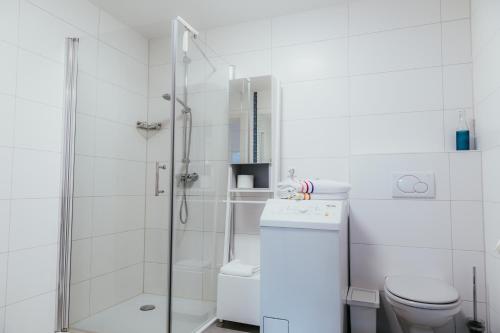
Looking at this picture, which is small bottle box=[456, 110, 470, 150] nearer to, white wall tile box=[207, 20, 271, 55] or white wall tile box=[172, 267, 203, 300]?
white wall tile box=[207, 20, 271, 55]

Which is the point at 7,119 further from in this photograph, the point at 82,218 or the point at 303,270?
the point at 303,270

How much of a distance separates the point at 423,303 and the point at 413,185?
0.76 meters

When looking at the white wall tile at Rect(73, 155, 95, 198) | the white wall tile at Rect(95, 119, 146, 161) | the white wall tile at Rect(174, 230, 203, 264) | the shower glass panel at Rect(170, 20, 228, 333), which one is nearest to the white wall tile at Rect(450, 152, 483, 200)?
the shower glass panel at Rect(170, 20, 228, 333)

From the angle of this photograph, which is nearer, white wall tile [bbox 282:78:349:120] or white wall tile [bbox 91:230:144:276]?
white wall tile [bbox 91:230:144:276]

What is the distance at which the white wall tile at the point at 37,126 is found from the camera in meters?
1.80

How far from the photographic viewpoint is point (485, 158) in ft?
6.09

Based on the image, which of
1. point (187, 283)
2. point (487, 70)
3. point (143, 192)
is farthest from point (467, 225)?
point (143, 192)

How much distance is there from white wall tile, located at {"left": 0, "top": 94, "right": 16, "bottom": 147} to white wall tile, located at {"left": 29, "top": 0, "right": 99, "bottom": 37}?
0.63m

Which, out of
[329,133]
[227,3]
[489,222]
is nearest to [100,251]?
[329,133]

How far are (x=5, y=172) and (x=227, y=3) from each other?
182 centimetres

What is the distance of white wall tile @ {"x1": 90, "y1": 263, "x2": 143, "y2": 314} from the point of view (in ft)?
6.93

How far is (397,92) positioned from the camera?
85.0 inches

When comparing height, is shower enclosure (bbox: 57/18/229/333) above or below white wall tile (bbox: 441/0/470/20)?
below

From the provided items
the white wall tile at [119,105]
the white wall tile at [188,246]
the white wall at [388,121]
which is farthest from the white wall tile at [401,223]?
the white wall tile at [119,105]
